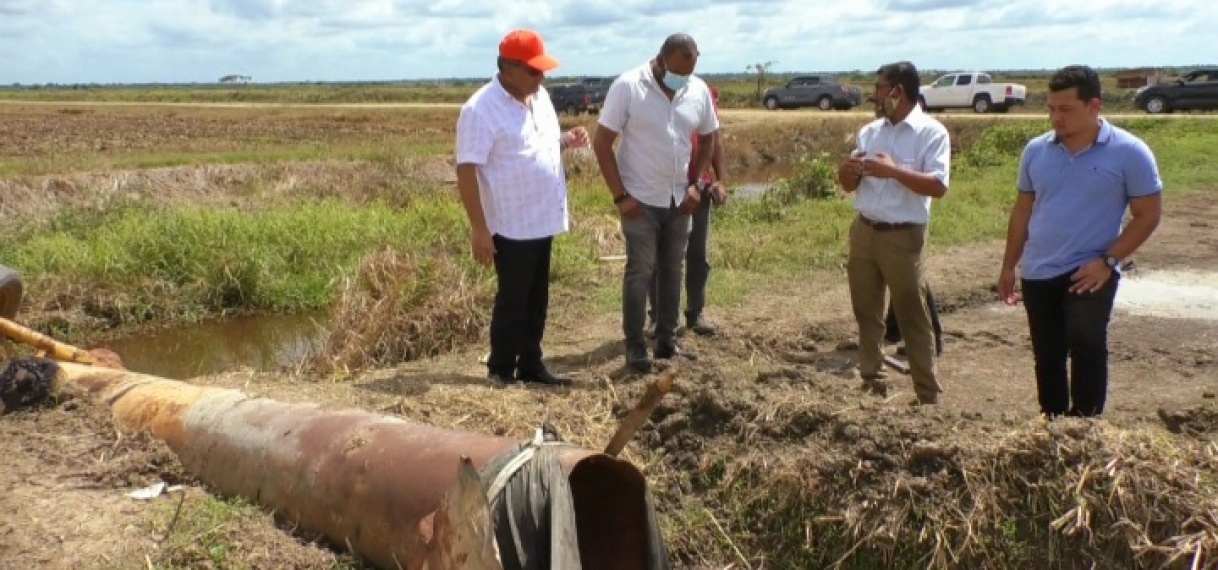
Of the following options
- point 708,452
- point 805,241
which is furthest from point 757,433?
point 805,241

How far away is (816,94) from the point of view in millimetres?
35500

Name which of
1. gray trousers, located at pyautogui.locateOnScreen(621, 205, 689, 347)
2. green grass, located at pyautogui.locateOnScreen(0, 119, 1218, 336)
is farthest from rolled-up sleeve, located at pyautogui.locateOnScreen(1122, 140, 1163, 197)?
green grass, located at pyautogui.locateOnScreen(0, 119, 1218, 336)

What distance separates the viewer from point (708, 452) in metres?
4.17

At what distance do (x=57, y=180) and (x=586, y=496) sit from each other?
482 inches

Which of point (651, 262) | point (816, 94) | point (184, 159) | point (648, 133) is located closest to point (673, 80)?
point (648, 133)

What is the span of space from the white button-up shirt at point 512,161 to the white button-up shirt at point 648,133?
440 mm

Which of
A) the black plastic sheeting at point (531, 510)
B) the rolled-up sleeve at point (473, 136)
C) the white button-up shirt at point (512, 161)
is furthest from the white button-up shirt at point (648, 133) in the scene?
the black plastic sheeting at point (531, 510)

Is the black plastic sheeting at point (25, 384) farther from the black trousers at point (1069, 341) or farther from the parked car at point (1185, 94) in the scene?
the parked car at point (1185, 94)

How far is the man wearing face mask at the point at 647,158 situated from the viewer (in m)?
5.60

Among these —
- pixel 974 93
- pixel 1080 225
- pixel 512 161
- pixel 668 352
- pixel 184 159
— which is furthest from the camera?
pixel 974 93

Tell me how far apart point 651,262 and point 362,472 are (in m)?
2.55

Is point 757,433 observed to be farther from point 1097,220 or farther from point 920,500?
point 1097,220

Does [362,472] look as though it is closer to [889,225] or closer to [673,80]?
[889,225]

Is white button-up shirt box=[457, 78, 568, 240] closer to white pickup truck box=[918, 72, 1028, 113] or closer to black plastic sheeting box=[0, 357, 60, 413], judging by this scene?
black plastic sheeting box=[0, 357, 60, 413]
